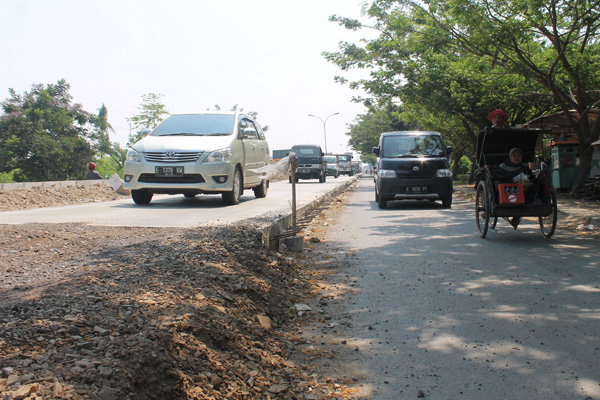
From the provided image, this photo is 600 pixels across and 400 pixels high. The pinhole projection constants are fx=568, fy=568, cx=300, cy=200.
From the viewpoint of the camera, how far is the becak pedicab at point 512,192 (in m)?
8.31

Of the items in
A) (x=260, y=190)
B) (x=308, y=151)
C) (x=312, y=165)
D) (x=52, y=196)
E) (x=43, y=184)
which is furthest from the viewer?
(x=308, y=151)

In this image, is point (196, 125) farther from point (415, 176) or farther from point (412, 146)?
point (412, 146)

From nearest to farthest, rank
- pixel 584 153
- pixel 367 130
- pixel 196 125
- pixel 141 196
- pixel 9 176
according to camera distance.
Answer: pixel 141 196 < pixel 196 125 < pixel 584 153 < pixel 9 176 < pixel 367 130

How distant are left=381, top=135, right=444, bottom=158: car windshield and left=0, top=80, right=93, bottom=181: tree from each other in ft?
116

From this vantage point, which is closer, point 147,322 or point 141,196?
point 147,322

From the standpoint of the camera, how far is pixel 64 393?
2.35 m

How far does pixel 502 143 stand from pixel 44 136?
42301 millimetres

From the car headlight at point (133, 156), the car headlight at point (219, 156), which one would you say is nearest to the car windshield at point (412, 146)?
the car headlight at point (219, 156)

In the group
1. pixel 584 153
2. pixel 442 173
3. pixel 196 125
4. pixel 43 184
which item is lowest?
pixel 43 184

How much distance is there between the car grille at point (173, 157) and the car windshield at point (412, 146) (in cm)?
587

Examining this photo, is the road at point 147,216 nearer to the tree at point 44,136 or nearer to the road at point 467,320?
the road at point 467,320

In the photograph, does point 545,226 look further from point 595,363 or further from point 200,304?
point 200,304

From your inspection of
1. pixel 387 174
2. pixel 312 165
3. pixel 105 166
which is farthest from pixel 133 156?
pixel 105 166

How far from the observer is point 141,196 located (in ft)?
40.1
